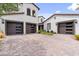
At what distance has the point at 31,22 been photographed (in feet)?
6.98

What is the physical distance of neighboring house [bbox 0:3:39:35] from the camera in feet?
6.76

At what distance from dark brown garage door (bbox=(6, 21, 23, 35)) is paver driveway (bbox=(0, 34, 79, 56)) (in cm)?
9

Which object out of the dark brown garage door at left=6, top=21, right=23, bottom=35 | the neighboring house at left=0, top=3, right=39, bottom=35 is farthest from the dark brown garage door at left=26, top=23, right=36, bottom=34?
the dark brown garage door at left=6, top=21, right=23, bottom=35

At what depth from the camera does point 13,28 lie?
212cm

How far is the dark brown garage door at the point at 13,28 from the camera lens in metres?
2.07

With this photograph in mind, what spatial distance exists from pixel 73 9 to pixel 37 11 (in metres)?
0.53

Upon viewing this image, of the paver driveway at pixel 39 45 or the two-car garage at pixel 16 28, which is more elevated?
the two-car garage at pixel 16 28

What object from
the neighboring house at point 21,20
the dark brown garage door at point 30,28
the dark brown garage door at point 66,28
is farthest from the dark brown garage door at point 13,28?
the dark brown garage door at point 66,28

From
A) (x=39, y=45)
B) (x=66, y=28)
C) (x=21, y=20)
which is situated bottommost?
(x=39, y=45)

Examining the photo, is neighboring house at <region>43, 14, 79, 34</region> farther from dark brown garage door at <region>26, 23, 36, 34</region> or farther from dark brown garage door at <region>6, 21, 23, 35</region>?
dark brown garage door at <region>6, 21, 23, 35</region>

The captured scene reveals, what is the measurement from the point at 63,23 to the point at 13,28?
76 cm

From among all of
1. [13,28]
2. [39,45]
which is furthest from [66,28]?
[13,28]

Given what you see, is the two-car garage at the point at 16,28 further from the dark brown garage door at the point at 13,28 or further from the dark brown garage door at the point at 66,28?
the dark brown garage door at the point at 66,28

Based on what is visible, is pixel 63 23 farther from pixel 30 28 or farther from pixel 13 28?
pixel 13 28
